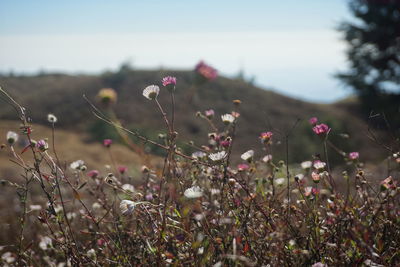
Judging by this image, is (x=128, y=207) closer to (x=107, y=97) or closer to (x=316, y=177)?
(x=316, y=177)

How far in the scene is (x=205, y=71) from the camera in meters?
2.51

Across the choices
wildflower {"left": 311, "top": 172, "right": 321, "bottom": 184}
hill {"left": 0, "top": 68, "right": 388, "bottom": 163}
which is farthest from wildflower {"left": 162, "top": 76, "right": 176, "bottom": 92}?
hill {"left": 0, "top": 68, "right": 388, "bottom": 163}

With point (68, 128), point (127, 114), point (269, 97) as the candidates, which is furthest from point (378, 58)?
point (68, 128)

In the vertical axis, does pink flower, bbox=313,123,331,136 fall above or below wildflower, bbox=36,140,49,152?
above

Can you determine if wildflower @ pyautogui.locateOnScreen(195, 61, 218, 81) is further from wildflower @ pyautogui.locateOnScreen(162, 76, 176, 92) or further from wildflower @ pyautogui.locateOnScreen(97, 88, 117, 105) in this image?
wildflower @ pyautogui.locateOnScreen(97, 88, 117, 105)

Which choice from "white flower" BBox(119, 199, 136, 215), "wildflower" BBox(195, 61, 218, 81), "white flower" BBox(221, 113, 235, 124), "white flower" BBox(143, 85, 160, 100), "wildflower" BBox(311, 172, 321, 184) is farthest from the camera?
"wildflower" BBox(195, 61, 218, 81)

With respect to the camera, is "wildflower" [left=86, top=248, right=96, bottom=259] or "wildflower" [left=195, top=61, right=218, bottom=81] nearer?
"wildflower" [left=86, top=248, right=96, bottom=259]

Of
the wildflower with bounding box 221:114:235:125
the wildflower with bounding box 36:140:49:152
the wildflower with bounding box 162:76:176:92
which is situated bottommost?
the wildflower with bounding box 36:140:49:152

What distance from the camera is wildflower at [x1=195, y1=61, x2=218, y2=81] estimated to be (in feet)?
8.09

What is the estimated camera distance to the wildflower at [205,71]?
2467 millimetres

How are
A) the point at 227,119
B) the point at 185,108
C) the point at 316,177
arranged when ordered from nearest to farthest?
the point at 316,177
the point at 227,119
the point at 185,108

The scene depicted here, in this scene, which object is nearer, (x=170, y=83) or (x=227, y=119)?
(x=170, y=83)

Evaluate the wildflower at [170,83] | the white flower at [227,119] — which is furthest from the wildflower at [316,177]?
the wildflower at [170,83]

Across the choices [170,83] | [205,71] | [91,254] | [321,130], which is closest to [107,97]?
[205,71]
